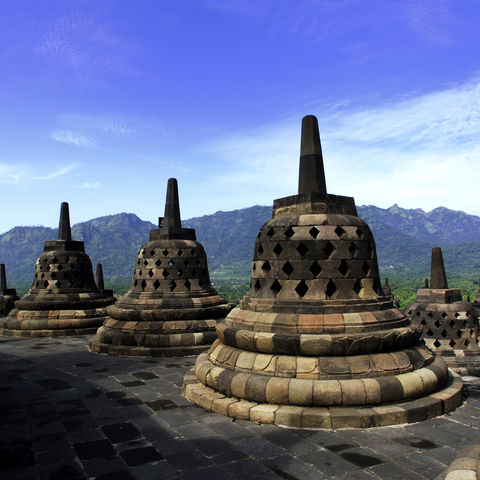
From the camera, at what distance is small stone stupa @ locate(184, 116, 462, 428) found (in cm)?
552

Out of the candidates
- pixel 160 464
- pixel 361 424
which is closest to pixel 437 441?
pixel 361 424

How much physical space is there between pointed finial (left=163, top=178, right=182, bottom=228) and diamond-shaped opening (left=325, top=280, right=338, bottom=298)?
7.06 meters

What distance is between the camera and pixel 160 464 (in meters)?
4.34

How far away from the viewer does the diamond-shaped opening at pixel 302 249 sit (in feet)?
22.1

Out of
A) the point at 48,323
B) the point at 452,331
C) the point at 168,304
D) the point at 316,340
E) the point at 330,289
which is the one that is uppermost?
the point at 330,289

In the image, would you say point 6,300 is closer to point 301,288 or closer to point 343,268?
point 301,288

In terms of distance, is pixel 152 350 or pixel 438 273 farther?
pixel 438 273

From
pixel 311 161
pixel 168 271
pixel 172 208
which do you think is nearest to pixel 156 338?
pixel 168 271

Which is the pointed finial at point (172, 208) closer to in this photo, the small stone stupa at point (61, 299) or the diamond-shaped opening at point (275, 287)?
the small stone stupa at point (61, 299)

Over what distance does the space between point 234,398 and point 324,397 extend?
131 cm

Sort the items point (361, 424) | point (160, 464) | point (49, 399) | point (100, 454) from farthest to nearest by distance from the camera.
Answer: point (49, 399) < point (361, 424) < point (100, 454) < point (160, 464)

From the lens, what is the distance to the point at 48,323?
560 inches

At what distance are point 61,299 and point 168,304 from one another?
18.3 feet

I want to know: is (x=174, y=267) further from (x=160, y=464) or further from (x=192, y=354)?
(x=160, y=464)
